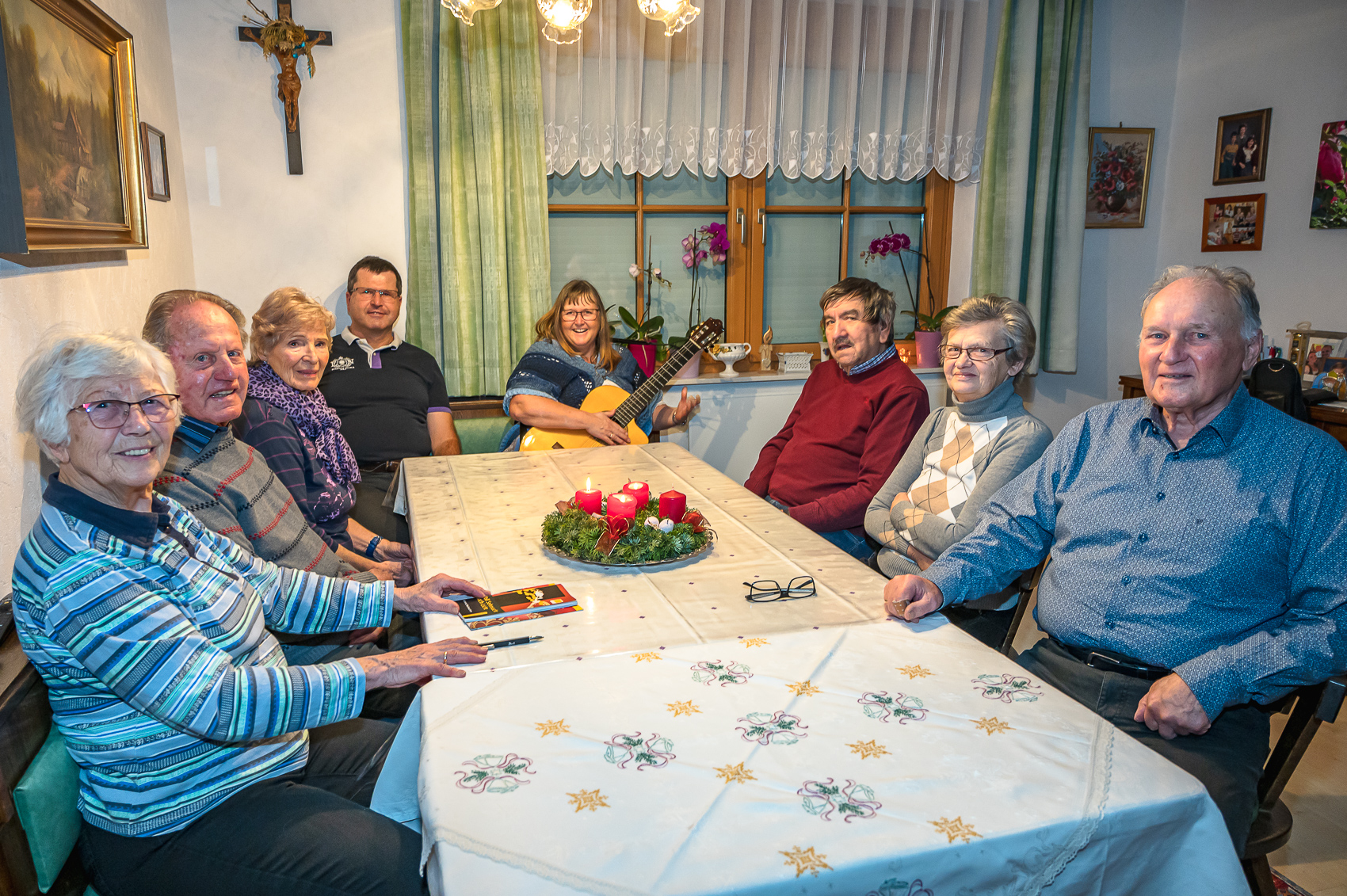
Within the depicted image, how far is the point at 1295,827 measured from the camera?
6.32 feet

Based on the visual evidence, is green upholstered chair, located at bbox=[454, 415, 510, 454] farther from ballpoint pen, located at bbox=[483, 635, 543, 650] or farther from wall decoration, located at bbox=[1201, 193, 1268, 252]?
wall decoration, located at bbox=[1201, 193, 1268, 252]

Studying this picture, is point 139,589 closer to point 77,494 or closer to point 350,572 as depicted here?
point 77,494

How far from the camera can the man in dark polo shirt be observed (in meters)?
3.00

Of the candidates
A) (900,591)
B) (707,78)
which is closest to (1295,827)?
(900,591)

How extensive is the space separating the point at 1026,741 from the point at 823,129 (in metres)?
3.27

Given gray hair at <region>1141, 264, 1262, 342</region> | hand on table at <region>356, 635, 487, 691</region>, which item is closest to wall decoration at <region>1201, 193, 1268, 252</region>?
gray hair at <region>1141, 264, 1262, 342</region>

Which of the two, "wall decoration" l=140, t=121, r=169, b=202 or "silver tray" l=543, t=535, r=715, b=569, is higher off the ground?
"wall decoration" l=140, t=121, r=169, b=202

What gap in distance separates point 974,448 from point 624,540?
89 cm

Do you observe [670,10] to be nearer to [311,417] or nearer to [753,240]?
[311,417]

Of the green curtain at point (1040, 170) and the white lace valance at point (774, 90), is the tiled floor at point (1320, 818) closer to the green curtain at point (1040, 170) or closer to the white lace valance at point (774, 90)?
the green curtain at point (1040, 170)

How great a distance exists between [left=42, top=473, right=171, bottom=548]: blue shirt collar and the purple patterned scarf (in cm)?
113

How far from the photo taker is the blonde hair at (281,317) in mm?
2309

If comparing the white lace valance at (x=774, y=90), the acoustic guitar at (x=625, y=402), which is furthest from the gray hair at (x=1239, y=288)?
the white lace valance at (x=774, y=90)

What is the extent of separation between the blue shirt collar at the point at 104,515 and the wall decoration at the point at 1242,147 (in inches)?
174
